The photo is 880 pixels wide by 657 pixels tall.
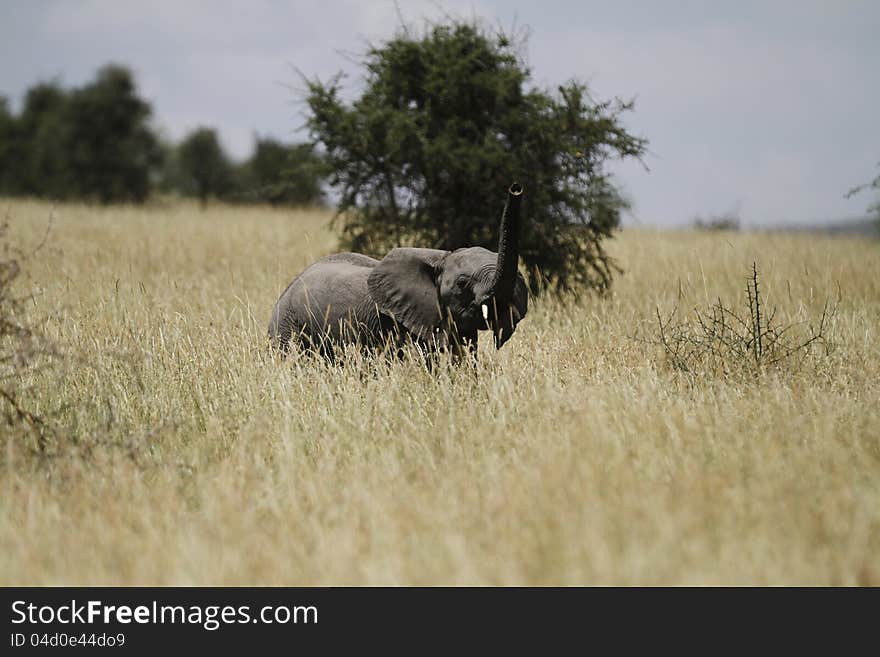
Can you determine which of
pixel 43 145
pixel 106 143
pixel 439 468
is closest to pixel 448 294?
pixel 439 468

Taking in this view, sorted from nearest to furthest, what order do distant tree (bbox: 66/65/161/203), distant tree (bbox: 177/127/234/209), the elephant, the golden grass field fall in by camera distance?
the golden grass field
the elephant
distant tree (bbox: 66/65/161/203)
distant tree (bbox: 177/127/234/209)

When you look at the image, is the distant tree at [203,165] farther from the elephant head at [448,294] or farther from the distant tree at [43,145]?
the elephant head at [448,294]

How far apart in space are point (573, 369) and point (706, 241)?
11.2 m

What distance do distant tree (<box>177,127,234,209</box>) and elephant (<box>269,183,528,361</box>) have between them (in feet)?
128

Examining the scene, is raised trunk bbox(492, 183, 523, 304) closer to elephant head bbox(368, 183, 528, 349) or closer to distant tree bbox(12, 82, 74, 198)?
elephant head bbox(368, 183, 528, 349)

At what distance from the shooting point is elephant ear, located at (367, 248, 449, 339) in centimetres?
549

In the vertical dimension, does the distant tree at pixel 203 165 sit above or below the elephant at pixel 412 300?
above

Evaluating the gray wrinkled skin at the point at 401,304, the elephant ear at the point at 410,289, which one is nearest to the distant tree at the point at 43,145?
the gray wrinkled skin at the point at 401,304

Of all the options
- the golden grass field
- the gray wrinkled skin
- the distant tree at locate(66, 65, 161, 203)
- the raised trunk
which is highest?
the distant tree at locate(66, 65, 161, 203)

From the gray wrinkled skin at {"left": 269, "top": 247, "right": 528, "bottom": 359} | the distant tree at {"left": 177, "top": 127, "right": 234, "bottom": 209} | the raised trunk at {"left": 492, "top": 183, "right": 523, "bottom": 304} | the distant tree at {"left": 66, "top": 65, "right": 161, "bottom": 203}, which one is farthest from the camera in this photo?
the distant tree at {"left": 177, "top": 127, "right": 234, "bottom": 209}

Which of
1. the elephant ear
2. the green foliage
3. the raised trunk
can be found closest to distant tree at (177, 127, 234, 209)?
the green foliage

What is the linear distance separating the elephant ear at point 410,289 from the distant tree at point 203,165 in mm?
39583

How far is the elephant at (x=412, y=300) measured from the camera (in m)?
5.09

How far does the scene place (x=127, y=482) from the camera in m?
3.99
